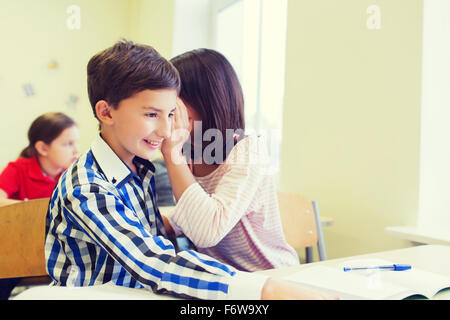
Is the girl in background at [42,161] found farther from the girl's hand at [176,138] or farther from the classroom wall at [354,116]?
the girl's hand at [176,138]

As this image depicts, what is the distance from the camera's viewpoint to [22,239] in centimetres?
101

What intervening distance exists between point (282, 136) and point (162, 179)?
2.11 ft

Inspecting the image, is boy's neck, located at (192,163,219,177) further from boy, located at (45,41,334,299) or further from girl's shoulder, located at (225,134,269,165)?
boy, located at (45,41,334,299)

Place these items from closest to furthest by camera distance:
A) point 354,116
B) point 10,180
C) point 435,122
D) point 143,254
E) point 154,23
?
point 143,254 → point 435,122 → point 354,116 → point 10,180 → point 154,23

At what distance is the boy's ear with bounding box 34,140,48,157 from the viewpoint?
2.13 meters

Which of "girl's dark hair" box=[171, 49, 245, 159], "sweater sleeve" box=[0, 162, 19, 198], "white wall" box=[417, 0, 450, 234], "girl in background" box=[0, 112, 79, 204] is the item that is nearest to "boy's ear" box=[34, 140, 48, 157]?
"girl in background" box=[0, 112, 79, 204]

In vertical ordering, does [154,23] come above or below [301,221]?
above

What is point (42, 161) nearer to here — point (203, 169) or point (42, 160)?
point (42, 160)

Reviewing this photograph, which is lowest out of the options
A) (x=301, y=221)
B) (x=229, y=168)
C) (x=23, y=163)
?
(x=301, y=221)

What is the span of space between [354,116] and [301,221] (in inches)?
22.9

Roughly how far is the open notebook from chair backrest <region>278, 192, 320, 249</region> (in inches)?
23.1

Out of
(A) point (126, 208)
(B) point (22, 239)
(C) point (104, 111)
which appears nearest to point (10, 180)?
(B) point (22, 239)

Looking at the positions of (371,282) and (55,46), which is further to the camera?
(55,46)
